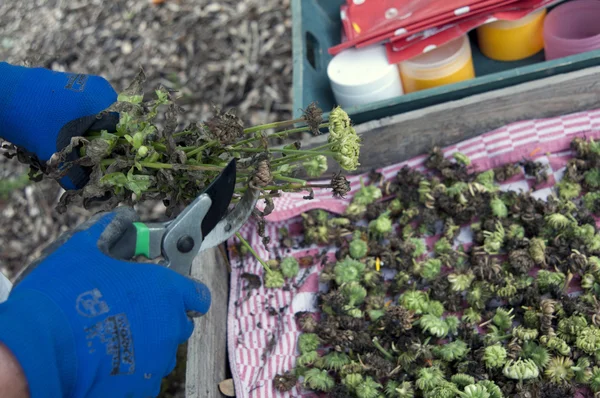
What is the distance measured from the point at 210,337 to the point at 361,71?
1203 millimetres

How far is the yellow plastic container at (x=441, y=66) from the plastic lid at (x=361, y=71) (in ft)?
0.28

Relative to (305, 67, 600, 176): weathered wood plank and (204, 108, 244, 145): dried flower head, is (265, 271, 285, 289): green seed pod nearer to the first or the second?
(305, 67, 600, 176): weathered wood plank

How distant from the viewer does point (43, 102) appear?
5.59ft

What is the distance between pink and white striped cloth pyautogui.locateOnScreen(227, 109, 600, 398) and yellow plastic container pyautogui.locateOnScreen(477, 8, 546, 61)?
42cm

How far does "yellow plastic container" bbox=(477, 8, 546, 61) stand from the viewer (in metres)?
2.46

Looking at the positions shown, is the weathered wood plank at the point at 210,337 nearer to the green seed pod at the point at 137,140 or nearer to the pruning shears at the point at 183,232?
the pruning shears at the point at 183,232

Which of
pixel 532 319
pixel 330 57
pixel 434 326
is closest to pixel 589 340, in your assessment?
pixel 532 319

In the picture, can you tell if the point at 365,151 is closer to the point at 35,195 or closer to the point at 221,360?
the point at 221,360

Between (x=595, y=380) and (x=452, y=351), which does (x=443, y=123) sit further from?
(x=595, y=380)

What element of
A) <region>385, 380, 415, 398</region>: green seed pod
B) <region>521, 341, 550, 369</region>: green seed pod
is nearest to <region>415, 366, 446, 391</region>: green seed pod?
<region>385, 380, 415, 398</region>: green seed pod

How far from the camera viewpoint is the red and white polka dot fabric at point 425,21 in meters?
2.33

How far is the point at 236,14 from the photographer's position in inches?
147

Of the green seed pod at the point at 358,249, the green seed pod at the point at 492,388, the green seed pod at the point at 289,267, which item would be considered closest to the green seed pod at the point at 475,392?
the green seed pod at the point at 492,388

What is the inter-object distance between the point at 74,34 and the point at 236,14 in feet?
3.50
